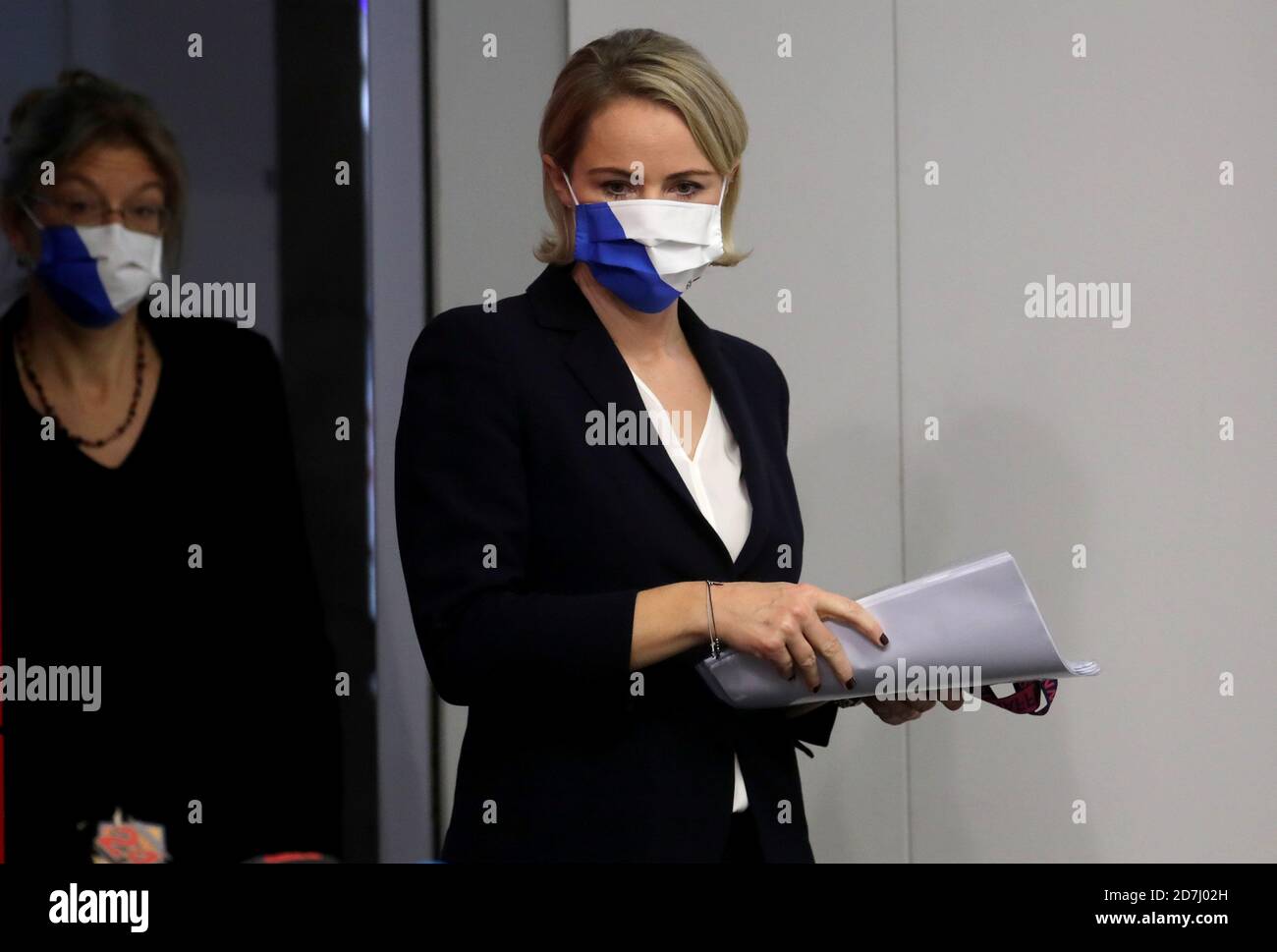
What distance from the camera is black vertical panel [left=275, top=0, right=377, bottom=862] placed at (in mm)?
2213

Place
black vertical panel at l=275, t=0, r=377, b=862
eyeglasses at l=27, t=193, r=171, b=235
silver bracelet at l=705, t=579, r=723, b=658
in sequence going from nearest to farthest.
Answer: silver bracelet at l=705, t=579, r=723, b=658, eyeglasses at l=27, t=193, r=171, b=235, black vertical panel at l=275, t=0, r=377, b=862

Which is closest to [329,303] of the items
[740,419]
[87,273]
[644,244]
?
[87,273]

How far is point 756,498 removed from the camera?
1498mm

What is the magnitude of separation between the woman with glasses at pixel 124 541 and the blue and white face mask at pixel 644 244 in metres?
0.77

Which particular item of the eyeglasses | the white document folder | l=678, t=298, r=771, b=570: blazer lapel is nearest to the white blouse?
l=678, t=298, r=771, b=570: blazer lapel

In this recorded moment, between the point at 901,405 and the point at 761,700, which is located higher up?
the point at 901,405

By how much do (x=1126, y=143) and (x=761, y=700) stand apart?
147cm

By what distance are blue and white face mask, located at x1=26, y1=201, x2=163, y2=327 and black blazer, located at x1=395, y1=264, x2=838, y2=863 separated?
0.72m

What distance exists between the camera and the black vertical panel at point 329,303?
2.21 m

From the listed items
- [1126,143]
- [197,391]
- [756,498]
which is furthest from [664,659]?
[1126,143]

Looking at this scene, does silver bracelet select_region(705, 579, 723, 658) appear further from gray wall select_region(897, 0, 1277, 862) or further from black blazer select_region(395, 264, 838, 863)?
gray wall select_region(897, 0, 1277, 862)

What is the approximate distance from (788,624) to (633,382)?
0.34 m

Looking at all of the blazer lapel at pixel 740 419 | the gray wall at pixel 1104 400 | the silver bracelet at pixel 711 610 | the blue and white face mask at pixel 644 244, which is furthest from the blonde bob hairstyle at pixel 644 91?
the gray wall at pixel 1104 400

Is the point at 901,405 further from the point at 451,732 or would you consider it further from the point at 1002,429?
the point at 451,732
